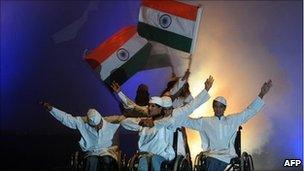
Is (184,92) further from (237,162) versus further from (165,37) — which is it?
(237,162)

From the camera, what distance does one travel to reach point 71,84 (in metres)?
7.17

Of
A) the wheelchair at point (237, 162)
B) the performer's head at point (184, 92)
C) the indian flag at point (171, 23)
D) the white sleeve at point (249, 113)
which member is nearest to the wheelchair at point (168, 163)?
the wheelchair at point (237, 162)

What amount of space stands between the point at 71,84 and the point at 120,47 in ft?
3.96

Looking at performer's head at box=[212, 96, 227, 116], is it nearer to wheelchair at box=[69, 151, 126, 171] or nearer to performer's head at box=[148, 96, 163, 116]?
performer's head at box=[148, 96, 163, 116]

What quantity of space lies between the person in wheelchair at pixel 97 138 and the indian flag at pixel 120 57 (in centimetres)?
123

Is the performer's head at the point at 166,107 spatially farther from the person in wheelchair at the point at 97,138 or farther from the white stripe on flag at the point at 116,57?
the white stripe on flag at the point at 116,57

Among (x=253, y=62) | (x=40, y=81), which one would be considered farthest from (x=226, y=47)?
(x=40, y=81)

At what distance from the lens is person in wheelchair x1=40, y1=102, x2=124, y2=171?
4.79 metres

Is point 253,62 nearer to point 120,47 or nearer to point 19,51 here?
point 120,47

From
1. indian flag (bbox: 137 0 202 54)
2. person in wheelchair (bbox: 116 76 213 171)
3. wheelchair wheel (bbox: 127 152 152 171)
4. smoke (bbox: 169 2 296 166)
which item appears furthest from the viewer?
smoke (bbox: 169 2 296 166)

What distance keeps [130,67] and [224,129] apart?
2.02 meters

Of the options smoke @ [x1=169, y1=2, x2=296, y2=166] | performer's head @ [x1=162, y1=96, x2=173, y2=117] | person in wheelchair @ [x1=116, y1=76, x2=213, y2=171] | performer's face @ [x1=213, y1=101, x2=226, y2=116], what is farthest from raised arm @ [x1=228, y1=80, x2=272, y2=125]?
smoke @ [x1=169, y1=2, x2=296, y2=166]

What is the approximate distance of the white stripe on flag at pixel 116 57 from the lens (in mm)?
6287

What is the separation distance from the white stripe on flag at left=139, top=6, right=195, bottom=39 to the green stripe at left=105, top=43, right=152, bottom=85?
0.34 m
